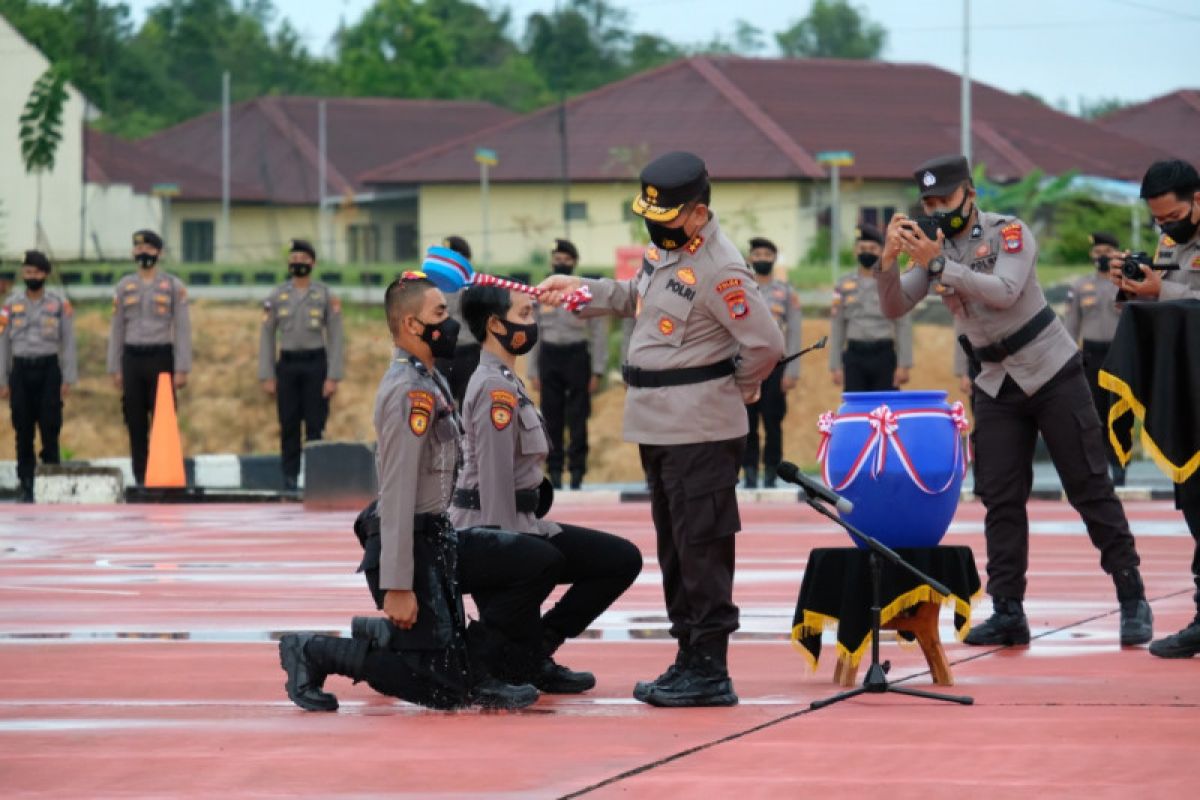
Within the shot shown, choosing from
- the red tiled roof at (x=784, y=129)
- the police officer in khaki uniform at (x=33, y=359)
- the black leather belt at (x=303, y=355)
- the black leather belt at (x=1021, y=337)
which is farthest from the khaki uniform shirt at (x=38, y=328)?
the red tiled roof at (x=784, y=129)

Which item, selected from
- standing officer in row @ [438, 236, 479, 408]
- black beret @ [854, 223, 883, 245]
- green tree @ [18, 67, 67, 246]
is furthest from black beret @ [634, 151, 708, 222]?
green tree @ [18, 67, 67, 246]

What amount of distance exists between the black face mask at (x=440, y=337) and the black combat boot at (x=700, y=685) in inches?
58.1

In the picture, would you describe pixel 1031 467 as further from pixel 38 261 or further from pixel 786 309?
pixel 38 261

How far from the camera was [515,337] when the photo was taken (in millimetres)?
9266

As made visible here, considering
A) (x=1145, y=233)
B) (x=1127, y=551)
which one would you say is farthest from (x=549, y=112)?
(x=1127, y=551)

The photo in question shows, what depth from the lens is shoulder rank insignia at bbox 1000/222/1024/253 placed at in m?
10.3

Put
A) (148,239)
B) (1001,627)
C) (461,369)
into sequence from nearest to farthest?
1. (1001,627)
2. (461,369)
3. (148,239)

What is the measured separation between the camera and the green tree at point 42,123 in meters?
62.5

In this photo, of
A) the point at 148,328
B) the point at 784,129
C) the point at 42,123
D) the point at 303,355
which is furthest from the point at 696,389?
the point at 42,123

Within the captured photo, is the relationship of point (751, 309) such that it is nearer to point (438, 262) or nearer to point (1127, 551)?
point (438, 262)

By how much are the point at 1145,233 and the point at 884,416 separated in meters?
41.1

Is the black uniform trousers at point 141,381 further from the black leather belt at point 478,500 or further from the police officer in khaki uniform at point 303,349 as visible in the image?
the black leather belt at point 478,500

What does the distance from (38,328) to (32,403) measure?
768 mm

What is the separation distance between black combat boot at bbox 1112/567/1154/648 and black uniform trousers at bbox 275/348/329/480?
12.8m
